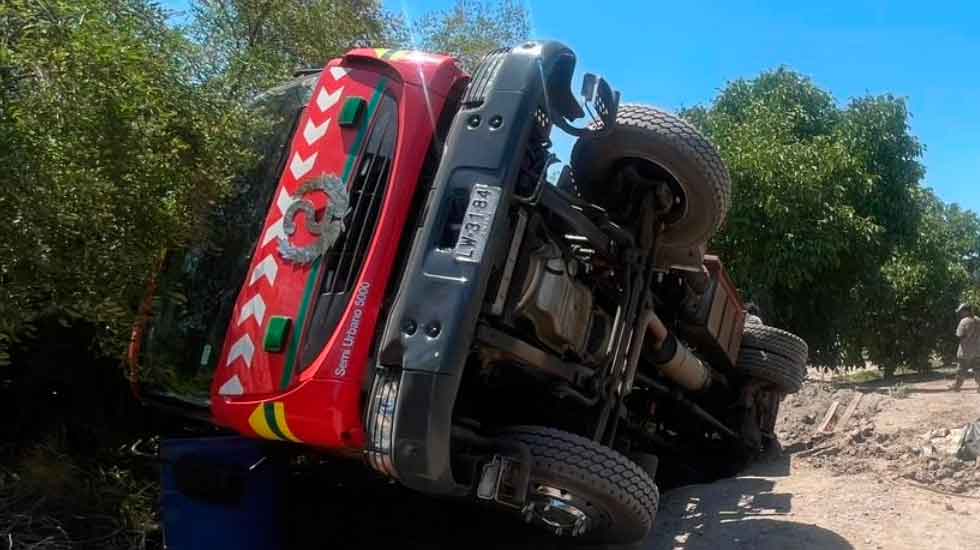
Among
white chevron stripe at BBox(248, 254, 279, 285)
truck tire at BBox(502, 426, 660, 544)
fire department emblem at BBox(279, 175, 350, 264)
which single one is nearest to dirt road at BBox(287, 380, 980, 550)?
truck tire at BBox(502, 426, 660, 544)

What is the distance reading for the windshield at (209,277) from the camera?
135 inches

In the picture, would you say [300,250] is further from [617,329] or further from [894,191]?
[894,191]

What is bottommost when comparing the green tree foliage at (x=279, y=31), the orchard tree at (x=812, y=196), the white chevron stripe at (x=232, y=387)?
the white chevron stripe at (x=232, y=387)

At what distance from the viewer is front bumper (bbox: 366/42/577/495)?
9.34 ft

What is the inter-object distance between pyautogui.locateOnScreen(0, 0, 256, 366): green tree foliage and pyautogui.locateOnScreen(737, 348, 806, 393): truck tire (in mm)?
3514

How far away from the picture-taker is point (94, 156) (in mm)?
3533

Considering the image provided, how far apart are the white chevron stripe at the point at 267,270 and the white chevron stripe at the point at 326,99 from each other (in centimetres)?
63

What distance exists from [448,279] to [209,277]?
1176 millimetres

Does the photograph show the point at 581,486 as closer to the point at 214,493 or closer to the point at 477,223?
the point at 477,223

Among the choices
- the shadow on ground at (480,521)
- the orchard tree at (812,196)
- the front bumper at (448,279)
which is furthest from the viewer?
the orchard tree at (812,196)

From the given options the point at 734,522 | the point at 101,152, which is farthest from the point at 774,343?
the point at 101,152

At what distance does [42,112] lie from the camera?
133 inches

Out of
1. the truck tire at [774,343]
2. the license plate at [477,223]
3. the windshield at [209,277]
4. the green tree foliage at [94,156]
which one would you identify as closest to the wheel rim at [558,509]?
the license plate at [477,223]

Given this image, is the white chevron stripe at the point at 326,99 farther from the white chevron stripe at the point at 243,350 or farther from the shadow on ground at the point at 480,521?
the shadow on ground at the point at 480,521
